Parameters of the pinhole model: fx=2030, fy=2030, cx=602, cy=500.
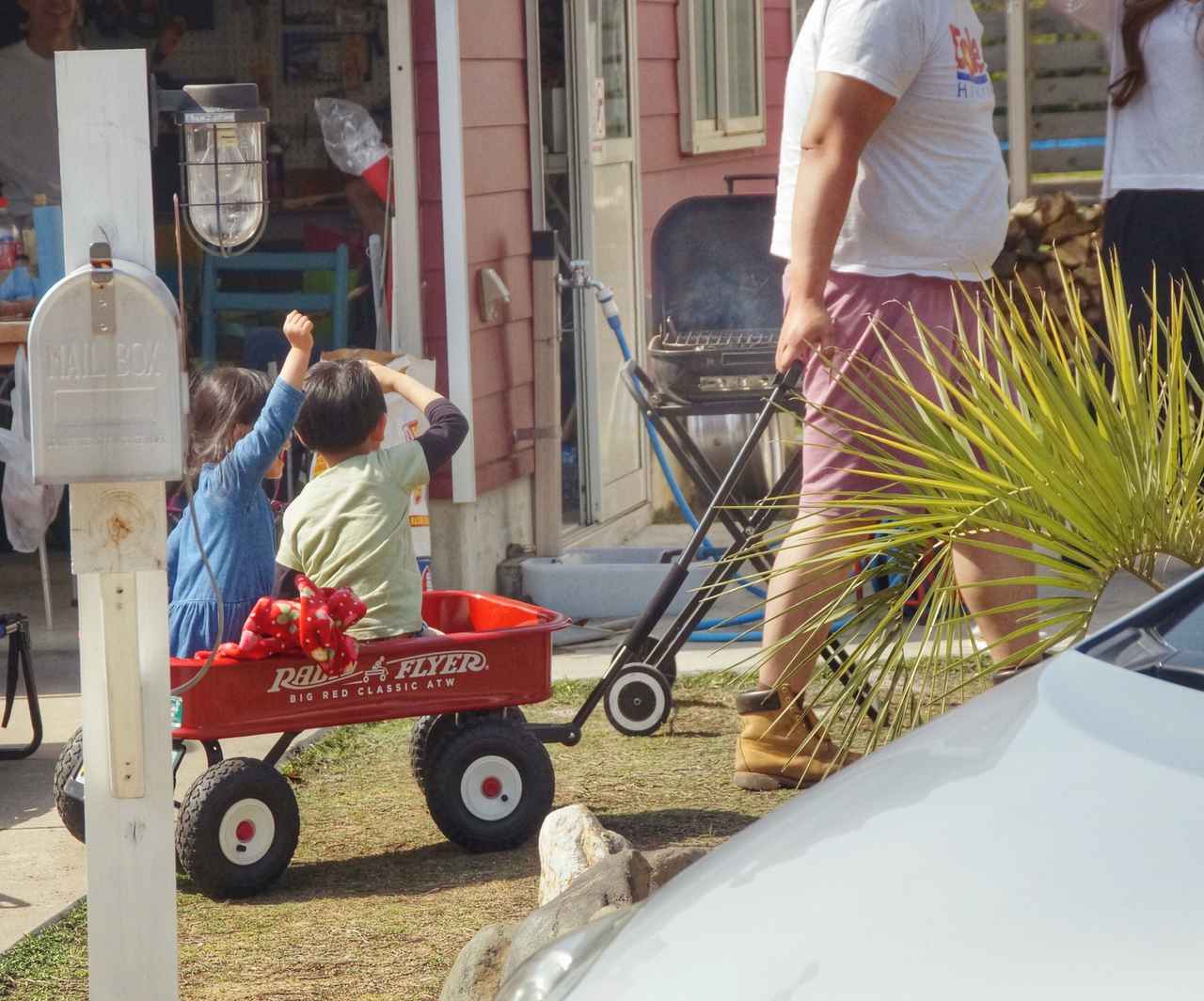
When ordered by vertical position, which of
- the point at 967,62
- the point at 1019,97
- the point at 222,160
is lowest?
the point at 222,160

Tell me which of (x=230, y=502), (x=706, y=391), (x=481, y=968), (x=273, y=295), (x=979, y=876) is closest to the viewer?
(x=979, y=876)

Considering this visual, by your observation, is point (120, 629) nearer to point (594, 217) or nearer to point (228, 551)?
point (228, 551)

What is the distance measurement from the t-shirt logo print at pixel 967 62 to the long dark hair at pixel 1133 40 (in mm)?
682

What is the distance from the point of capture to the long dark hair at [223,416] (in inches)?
177

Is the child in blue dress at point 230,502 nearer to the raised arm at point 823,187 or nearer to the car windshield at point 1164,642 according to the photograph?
the raised arm at point 823,187

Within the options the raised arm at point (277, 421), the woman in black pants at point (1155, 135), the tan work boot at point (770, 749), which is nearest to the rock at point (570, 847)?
the tan work boot at point (770, 749)

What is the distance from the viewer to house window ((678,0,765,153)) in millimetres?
9703

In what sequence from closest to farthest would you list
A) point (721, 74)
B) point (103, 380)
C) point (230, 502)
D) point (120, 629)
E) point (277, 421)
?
point (103, 380)
point (120, 629)
point (277, 421)
point (230, 502)
point (721, 74)

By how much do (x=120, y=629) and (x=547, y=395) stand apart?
450 cm

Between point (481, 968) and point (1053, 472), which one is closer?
point (1053, 472)

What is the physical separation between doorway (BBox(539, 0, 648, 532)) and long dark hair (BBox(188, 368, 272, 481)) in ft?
11.7

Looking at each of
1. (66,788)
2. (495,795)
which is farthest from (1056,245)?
(66,788)

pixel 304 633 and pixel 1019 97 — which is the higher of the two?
pixel 1019 97

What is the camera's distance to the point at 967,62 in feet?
14.4
